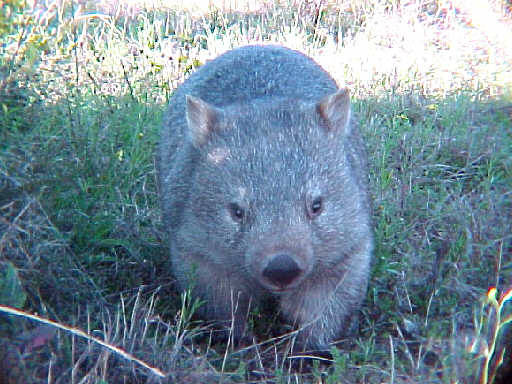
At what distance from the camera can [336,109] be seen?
3.49 meters

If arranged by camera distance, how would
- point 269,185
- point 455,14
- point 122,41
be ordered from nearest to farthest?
1. point 269,185
2. point 122,41
3. point 455,14

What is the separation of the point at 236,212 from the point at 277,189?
25 cm

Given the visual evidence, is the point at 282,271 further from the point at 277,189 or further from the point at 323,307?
the point at 323,307

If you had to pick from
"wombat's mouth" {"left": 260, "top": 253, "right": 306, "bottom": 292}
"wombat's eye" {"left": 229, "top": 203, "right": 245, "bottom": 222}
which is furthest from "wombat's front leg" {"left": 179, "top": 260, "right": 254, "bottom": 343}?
"wombat's mouth" {"left": 260, "top": 253, "right": 306, "bottom": 292}

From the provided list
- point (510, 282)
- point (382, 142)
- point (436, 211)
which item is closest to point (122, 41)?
point (382, 142)

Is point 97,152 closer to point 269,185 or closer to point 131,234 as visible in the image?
point 131,234

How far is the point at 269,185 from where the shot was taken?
9.81ft

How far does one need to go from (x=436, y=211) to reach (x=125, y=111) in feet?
8.26

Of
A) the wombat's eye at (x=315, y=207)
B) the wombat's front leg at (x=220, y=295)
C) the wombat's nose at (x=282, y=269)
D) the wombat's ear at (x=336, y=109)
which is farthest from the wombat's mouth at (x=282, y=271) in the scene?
the wombat's ear at (x=336, y=109)

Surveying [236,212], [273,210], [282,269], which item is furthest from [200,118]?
[282,269]

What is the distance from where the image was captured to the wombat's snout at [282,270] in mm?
2803

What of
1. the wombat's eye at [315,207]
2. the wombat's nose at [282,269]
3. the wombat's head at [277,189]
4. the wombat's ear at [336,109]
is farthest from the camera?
the wombat's ear at [336,109]

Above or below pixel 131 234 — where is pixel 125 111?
above

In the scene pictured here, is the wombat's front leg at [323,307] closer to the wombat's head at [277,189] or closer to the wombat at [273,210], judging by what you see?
the wombat at [273,210]
